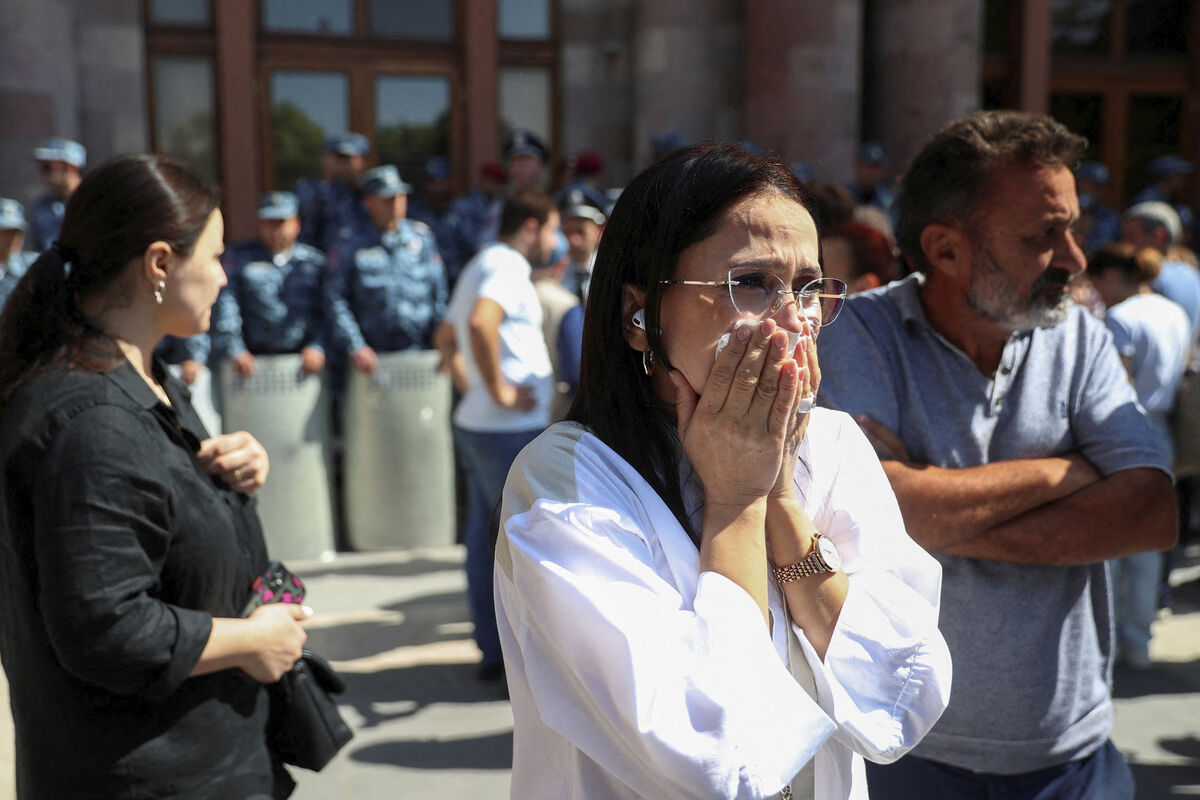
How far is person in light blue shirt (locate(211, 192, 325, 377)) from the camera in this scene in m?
6.85

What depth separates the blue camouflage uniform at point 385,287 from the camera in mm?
7039

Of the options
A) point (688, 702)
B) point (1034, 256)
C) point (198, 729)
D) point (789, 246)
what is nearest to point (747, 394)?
point (789, 246)

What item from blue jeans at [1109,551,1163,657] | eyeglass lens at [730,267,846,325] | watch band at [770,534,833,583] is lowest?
blue jeans at [1109,551,1163,657]

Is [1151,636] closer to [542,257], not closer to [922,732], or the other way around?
[542,257]

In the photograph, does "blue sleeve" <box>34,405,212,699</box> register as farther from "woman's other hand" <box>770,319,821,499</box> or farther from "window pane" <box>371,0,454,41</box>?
"window pane" <box>371,0,454,41</box>

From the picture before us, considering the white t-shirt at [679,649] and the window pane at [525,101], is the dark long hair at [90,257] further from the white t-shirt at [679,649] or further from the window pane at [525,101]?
the window pane at [525,101]

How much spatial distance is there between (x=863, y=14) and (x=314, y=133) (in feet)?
15.9

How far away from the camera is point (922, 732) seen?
148cm

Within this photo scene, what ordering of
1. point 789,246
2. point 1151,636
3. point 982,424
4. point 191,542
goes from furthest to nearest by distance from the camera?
point 1151,636, point 982,424, point 191,542, point 789,246

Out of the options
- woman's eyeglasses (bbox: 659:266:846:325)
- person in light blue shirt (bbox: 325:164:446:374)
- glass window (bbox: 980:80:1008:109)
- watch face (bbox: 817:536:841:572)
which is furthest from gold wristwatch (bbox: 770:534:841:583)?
glass window (bbox: 980:80:1008:109)

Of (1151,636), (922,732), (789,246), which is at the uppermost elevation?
(789,246)

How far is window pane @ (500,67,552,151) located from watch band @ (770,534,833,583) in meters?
8.86

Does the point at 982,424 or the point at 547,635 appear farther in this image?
the point at 982,424

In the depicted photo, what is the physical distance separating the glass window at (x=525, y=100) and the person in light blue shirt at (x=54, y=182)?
379 centimetres
